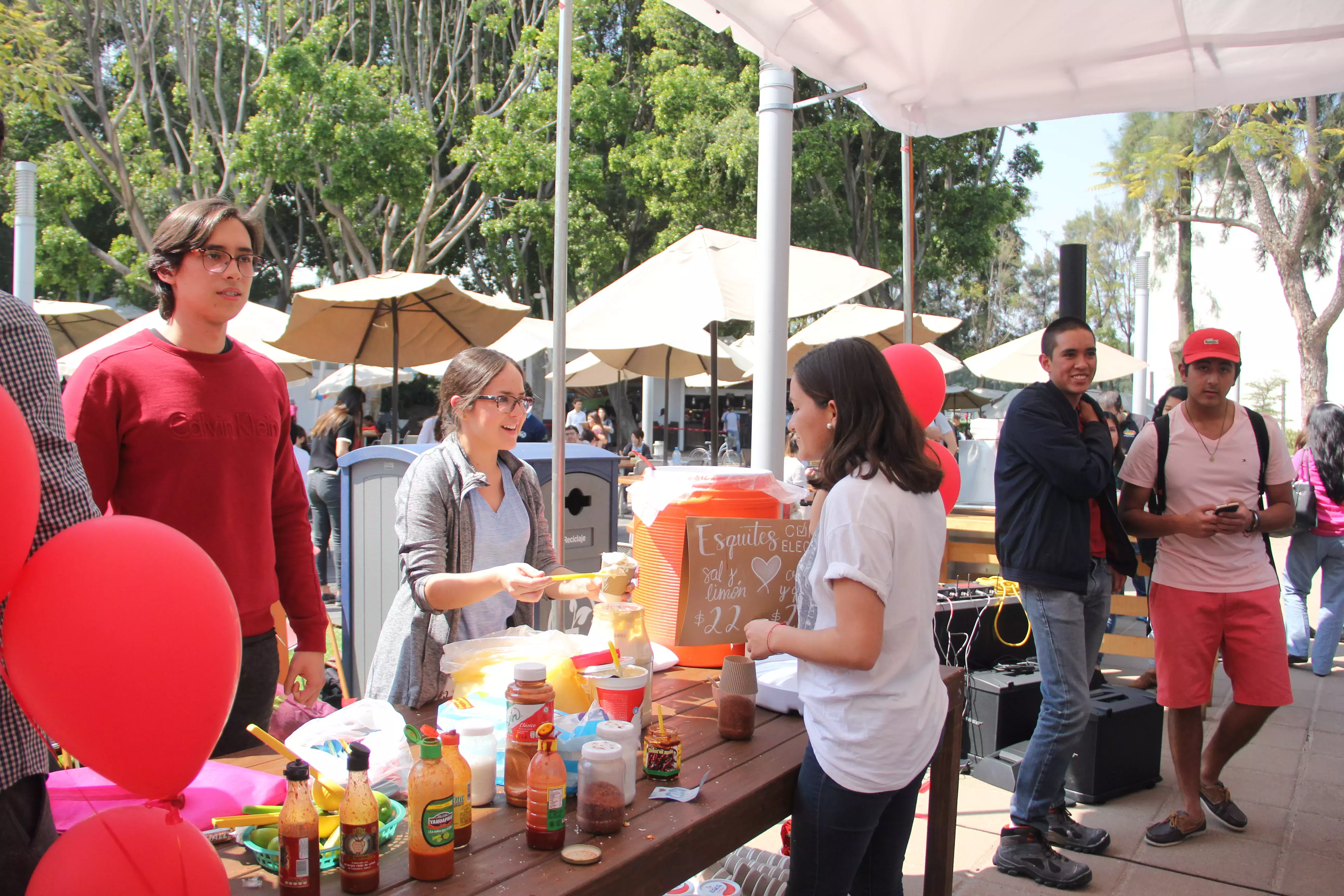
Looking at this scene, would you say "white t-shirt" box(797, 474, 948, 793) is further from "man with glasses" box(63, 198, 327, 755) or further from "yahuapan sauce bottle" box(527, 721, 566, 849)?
"man with glasses" box(63, 198, 327, 755)

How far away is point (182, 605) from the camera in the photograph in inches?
48.4

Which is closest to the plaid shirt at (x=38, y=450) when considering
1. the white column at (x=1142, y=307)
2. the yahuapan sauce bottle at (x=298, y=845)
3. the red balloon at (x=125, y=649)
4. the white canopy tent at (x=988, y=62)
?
the red balloon at (x=125, y=649)

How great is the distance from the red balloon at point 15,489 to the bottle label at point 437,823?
68cm

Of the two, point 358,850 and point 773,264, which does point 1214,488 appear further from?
point 358,850

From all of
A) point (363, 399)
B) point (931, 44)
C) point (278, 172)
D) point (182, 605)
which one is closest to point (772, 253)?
point (931, 44)

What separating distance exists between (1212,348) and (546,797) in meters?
3.33

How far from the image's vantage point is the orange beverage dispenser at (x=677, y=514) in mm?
2740

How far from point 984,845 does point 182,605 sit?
11.8 ft

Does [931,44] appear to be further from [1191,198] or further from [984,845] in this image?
[1191,198]

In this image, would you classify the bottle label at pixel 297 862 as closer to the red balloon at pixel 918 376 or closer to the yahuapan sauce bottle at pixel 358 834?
the yahuapan sauce bottle at pixel 358 834

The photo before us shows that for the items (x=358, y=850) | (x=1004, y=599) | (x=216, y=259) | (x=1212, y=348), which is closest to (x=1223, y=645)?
(x=1212, y=348)

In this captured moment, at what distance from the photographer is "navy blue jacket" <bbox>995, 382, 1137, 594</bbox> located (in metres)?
3.43

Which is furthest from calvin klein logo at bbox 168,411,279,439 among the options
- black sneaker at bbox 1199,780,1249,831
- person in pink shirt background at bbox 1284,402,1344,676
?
person in pink shirt background at bbox 1284,402,1344,676

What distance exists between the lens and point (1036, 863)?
11.6 feet
